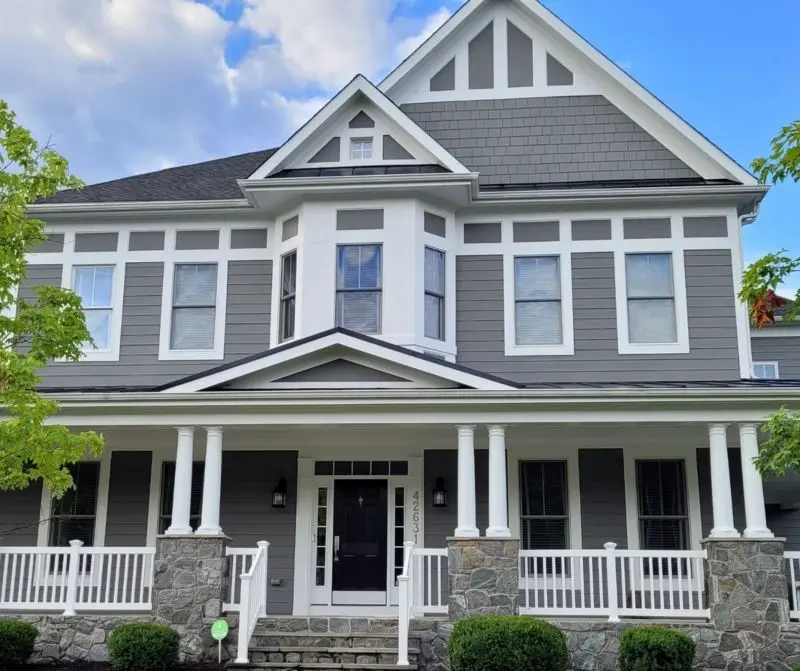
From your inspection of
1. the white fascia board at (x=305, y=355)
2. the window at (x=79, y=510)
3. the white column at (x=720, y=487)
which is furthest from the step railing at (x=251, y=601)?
the white column at (x=720, y=487)

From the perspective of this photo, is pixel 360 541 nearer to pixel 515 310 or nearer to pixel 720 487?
pixel 515 310

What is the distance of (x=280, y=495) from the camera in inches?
510

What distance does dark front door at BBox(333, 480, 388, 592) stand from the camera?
12789 millimetres

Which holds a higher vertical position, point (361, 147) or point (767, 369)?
point (361, 147)

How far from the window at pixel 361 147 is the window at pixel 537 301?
284 centimetres

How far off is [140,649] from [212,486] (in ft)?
7.14

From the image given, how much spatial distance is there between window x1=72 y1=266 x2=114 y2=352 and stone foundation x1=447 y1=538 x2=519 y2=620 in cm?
665

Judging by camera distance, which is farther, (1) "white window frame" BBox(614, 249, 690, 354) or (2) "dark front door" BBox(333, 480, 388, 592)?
(1) "white window frame" BBox(614, 249, 690, 354)

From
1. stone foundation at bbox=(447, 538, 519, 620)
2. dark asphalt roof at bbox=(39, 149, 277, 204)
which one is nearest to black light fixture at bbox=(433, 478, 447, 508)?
stone foundation at bbox=(447, 538, 519, 620)

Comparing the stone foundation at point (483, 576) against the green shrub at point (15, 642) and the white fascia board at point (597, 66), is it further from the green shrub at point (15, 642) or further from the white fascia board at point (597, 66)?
the white fascia board at point (597, 66)

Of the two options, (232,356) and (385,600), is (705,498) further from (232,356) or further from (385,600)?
(232,356)

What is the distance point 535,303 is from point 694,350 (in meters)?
2.39

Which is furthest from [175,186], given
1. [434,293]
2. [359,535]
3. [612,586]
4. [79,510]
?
[612,586]

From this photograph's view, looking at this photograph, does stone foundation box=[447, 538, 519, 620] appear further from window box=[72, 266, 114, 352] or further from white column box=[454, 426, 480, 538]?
window box=[72, 266, 114, 352]
